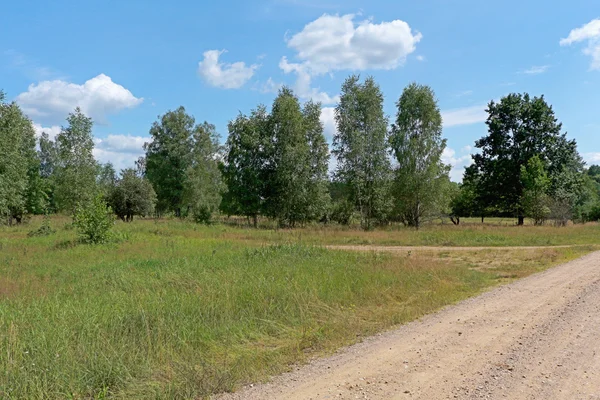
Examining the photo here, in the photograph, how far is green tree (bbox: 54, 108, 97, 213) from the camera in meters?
46.1

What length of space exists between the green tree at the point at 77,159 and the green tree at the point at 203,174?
552 inches

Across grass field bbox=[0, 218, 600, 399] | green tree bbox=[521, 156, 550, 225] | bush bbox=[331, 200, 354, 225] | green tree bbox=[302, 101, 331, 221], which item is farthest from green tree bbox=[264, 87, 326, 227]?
grass field bbox=[0, 218, 600, 399]

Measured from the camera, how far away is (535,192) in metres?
44.0

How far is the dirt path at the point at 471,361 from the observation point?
16.6ft

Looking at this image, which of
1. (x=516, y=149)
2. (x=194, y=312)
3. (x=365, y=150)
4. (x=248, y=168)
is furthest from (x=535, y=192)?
(x=194, y=312)

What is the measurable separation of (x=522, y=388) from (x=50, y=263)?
1724cm

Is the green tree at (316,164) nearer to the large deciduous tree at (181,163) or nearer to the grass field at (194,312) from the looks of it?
the large deciduous tree at (181,163)

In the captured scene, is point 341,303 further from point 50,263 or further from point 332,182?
point 332,182

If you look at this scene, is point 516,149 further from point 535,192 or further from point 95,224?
point 95,224

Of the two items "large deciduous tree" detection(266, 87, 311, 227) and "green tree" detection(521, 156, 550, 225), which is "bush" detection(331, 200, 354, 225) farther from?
"green tree" detection(521, 156, 550, 225)

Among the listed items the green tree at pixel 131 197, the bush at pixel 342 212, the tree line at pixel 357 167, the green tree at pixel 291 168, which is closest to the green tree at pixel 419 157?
the tree line at pixel 357 167

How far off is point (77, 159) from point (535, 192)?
166 ft

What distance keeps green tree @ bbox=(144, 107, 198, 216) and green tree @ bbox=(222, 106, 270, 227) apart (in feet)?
55.1

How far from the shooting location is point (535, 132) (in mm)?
51125
